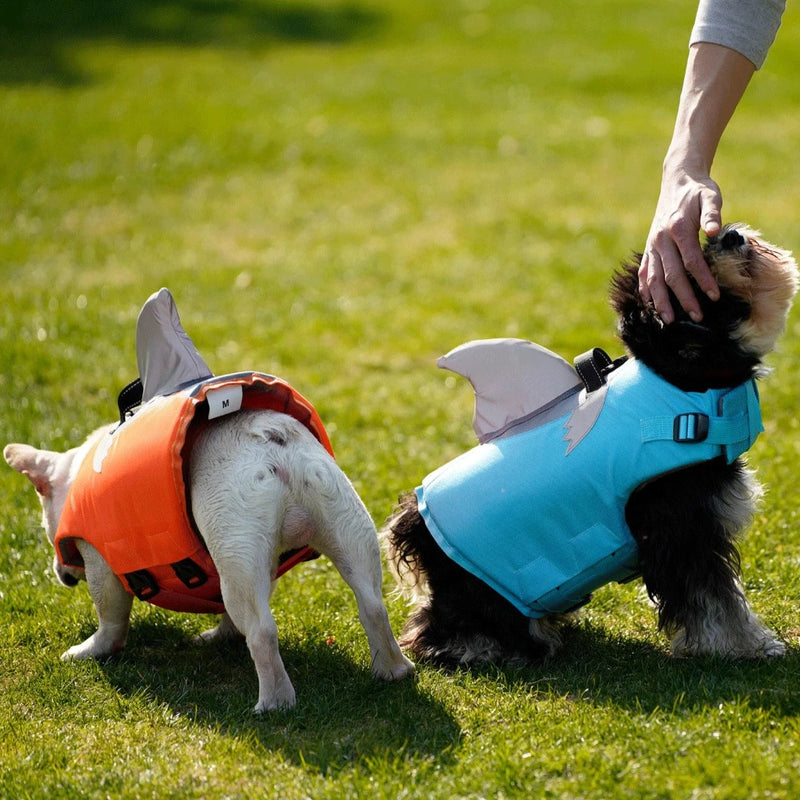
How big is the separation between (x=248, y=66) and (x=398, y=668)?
16.6 meters

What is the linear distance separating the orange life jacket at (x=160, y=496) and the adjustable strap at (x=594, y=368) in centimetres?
94

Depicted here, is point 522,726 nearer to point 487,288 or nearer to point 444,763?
point 444,763

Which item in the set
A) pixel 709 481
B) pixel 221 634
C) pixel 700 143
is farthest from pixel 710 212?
pixel 221 634

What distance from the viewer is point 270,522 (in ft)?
11.6

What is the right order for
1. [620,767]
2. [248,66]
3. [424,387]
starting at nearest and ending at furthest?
1. [620,767]
2. [424,387]
3. [248,66]

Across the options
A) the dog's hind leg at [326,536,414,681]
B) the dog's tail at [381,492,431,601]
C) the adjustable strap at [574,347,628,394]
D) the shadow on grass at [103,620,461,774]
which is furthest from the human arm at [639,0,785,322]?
the shadow on grass at [103,620,461,774]

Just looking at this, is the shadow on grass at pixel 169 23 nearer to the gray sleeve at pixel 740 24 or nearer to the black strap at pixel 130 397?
the black strap at pixel 130 397

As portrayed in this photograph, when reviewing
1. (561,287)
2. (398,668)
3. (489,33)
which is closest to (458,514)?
(398,668)

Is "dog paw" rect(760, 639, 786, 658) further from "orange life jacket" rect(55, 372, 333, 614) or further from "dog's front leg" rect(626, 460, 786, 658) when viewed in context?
"orange life jacket" rect(55, 372, 333, 614)

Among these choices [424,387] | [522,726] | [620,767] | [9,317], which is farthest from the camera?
[9,317]

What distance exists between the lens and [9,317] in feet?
27.5

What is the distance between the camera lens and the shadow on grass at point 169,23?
20.8 metres

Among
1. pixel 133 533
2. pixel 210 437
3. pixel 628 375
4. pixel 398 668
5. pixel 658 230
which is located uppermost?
pixel 658 230

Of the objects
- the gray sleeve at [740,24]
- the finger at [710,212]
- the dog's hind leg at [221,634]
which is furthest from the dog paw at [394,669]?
the gray sleeve at [740,24]
